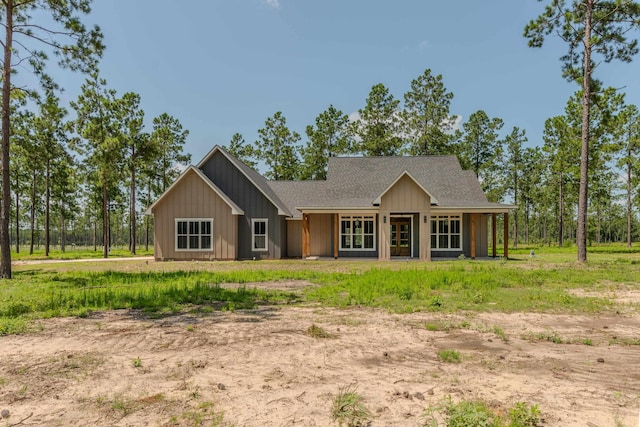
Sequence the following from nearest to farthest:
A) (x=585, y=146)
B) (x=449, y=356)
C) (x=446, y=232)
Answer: (x=449, y=356) < (x=585, y=146) < (x=446, y=232)

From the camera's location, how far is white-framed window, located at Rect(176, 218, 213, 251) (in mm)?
21328

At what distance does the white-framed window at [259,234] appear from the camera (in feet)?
71.0

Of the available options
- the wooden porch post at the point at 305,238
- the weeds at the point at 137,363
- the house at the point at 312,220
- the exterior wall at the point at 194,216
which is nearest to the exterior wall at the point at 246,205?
the house at the point at 312,220

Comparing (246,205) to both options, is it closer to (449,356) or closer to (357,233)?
(357,233)

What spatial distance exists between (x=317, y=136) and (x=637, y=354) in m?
34.8

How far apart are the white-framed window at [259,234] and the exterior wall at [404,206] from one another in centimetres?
655

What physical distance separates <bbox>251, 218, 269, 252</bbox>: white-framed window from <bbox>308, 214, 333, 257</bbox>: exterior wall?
108 inches

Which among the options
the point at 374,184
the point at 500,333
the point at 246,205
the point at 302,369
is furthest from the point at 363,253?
the point at 302,369

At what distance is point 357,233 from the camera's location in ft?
71.8

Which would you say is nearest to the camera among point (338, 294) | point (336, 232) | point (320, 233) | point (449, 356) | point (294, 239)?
point (449, 356)

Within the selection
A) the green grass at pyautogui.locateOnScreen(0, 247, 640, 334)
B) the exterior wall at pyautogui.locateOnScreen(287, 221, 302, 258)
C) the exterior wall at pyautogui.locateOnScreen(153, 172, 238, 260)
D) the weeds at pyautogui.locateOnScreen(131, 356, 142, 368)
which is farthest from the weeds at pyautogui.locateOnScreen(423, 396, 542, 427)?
the exterior wall at pyautogui.locateOnScreen(287, 221, 302, 258)

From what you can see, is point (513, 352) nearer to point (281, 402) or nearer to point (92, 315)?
point (281, 402)

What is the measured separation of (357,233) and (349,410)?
1873 cm

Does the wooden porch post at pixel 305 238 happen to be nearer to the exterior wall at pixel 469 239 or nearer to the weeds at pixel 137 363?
the exterior wall at pixel 469 239
